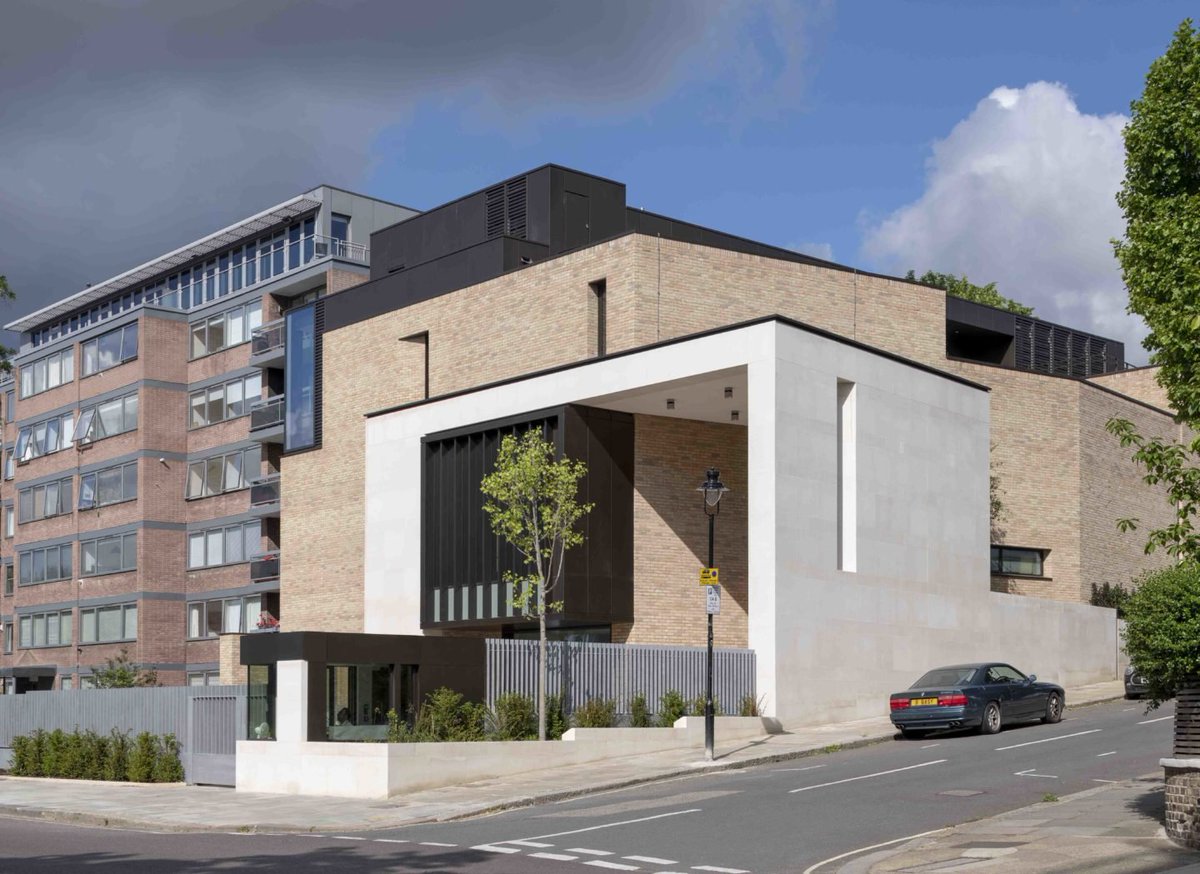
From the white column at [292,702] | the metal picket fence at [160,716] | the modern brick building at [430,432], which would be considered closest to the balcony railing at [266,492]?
the modern brick building at [430,432]

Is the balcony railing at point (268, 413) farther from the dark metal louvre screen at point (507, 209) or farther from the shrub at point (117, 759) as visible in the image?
the shrub at point (117, 759)

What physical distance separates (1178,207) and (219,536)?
5136cm

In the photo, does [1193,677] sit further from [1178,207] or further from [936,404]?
[936,404]

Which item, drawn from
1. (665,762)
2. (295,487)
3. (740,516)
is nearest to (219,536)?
(295,487)

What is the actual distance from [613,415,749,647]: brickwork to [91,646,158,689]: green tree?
2045 centimetres

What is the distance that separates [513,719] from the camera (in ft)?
96.1

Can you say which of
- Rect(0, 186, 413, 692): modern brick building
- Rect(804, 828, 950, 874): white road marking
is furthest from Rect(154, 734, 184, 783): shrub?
Rect(0, 186, 413, 692): modern brick building

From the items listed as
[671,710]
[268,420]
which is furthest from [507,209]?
[671,710]

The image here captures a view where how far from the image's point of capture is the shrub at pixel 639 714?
30984mm

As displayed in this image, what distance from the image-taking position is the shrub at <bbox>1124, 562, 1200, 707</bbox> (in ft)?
51.8

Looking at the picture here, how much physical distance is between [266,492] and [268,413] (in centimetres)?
314

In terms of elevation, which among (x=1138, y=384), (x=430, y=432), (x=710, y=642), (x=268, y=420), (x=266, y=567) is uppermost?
(x=1138, y=384)

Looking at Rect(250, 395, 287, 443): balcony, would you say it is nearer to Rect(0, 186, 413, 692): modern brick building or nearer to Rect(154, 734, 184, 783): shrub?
Rect(0, 186, 413, 692): modern brick building

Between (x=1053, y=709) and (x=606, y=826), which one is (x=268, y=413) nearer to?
(x=1053, y=709)
